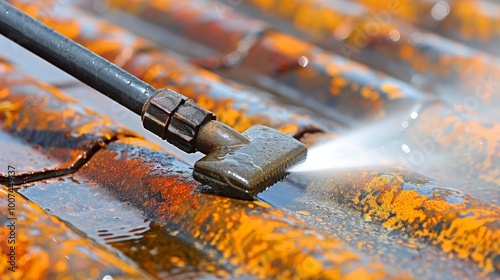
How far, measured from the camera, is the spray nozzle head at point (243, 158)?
198 cm

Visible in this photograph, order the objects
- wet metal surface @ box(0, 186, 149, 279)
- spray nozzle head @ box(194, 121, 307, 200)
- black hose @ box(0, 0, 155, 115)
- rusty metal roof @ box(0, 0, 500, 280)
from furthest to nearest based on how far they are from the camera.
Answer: black hose @ box(0, 0, 155, 115), spray nozzle head @ box(194, 121, 307, 200), rusty metal roof @ box(0, 0, 500, 280), wet metal surface @ box(0, 186, 149, 279)

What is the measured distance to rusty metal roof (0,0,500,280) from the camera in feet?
5.87

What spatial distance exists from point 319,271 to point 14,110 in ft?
4.32

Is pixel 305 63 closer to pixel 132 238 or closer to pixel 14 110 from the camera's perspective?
pixel 14 110

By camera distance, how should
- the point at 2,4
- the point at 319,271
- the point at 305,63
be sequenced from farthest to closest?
1. the point at 305,63
2. the point at 2,4
3. the point at 319,271

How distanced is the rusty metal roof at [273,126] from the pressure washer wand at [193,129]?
0.22 ft

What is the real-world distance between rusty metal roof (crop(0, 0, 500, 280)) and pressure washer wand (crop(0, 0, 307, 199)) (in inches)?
2.6

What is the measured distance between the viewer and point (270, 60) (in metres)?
3.40

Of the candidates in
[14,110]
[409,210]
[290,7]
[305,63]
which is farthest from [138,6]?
[409,210]

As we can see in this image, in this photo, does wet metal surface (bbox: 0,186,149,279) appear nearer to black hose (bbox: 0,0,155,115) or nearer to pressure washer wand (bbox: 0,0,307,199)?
pressure washer wand (bbox: 0,0,307,199)

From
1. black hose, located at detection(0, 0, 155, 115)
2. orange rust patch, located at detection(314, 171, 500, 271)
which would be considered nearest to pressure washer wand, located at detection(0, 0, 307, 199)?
black hose, located at detection(0, 0, 155, 115)

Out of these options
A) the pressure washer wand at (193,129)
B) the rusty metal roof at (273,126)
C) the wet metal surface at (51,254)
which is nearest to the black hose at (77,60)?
the pressure washer wand at (193,129)

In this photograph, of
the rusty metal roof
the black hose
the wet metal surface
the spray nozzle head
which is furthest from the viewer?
the black hose

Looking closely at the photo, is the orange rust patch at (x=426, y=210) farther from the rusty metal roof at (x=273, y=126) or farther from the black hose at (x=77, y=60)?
the black hose at (x=77, y=60)
